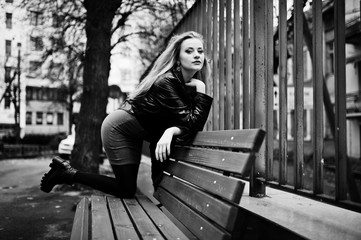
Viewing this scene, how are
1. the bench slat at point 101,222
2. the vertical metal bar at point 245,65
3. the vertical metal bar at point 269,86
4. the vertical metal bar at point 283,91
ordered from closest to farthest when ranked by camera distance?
the bench slat at point 101,222 → the vertical metal bar at point 283,91 → the vertical metal bar at point 269,86 → the vertical metal bar at point 245,65

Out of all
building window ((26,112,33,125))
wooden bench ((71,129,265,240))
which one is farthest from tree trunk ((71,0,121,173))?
building window ((26,112,33,125))

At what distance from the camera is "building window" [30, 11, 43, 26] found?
8398mm

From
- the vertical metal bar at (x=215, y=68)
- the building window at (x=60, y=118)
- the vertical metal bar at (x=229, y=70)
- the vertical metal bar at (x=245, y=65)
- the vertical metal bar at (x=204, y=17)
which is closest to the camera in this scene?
the vertical metal bar at (x=245, y=65)

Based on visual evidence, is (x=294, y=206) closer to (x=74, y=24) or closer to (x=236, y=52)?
(x=236, y=52)

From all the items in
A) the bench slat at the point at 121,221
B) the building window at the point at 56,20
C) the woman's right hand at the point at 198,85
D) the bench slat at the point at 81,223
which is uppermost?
the building window at the point at 56,20

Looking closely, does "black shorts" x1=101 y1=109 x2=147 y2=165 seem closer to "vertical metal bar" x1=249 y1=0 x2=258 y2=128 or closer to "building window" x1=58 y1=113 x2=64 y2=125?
"vertical metal bar" x1=249 y1=0 x2=258 y2=128

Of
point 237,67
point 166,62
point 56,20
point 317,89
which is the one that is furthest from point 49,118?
point 317,89

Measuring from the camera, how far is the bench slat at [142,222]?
6.32ft

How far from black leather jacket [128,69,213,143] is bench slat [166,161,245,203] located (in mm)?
298

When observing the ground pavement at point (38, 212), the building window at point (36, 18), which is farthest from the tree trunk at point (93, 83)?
the building window at point (36, 18)

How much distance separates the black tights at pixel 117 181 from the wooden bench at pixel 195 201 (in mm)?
188

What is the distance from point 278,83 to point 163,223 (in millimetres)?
1475

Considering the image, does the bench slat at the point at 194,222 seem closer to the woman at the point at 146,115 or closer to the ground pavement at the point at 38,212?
the woman at the point at 146,115

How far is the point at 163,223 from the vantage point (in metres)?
2.19
